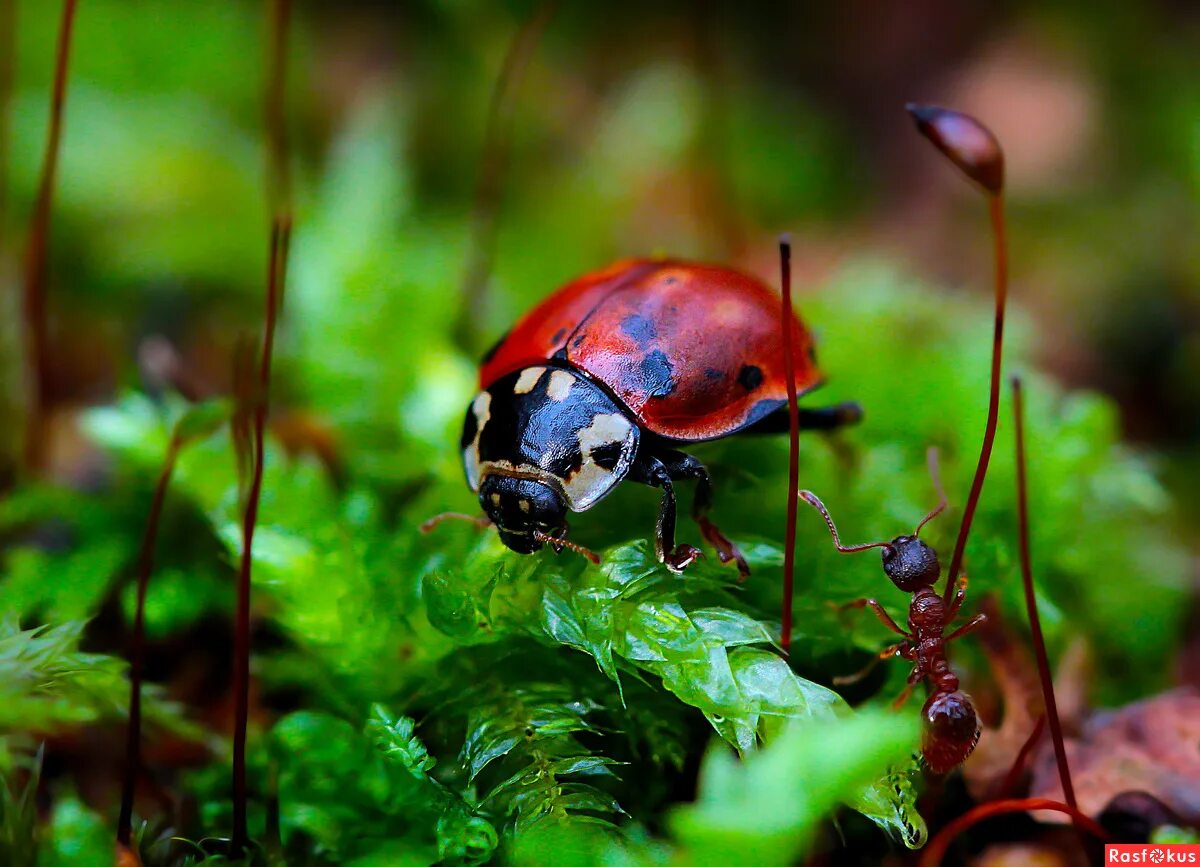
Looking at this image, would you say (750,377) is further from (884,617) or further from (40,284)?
(40,284)

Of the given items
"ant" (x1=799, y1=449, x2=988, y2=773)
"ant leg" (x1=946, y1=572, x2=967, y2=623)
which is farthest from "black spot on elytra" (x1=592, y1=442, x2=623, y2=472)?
"ant leg" (x1=946, y1=572, x2=967, y2=623)

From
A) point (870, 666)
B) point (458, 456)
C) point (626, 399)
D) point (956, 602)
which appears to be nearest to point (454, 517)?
point (458, 456)

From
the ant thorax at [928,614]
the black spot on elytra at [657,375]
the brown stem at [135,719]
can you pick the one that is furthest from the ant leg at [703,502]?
the brown stem at [135,719]

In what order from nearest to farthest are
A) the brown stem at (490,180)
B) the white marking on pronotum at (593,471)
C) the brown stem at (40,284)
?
the white marking on pronotum at (593,471) < the brown stem at (40,284) < the brown stem at (490,180)

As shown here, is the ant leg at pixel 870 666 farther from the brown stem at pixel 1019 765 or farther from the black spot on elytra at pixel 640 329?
the black spot on elytra at pixel 640 329

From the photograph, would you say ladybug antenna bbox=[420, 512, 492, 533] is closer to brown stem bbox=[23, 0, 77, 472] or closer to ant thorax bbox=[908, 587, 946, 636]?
ant thorax bbox=[908, 587, 946, 636]

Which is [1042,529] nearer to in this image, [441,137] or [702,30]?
[702,30]
